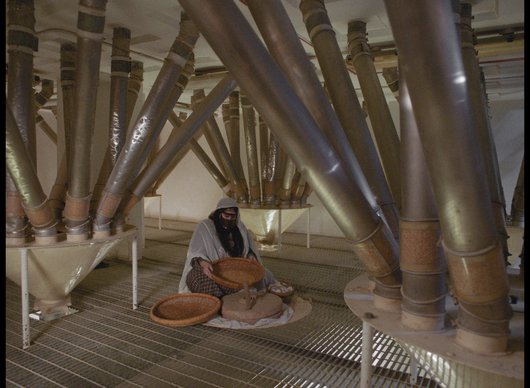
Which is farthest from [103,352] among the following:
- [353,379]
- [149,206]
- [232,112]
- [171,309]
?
[149,206]

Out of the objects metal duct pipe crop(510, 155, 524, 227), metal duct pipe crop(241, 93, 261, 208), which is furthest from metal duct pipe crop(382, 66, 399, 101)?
metal duct pipe crop(241, 93, 261, 208)

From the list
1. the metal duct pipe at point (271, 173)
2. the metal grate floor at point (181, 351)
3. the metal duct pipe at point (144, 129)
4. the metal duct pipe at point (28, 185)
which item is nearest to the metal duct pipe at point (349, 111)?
the metal grate floor at point (181, 351)

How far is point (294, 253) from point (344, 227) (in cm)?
426

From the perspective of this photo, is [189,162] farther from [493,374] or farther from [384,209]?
[493,374]

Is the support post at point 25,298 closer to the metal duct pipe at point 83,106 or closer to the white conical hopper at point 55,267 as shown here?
the white conical hopper at point 55,267

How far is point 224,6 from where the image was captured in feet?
4.15

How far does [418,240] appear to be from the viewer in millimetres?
1355

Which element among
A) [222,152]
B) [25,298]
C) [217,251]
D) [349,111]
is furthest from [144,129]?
[222,152]

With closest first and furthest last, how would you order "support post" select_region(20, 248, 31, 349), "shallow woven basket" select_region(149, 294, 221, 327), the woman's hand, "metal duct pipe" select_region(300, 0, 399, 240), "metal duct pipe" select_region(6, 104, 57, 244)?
"metal duct pipe" select_region(300, 0, 399, 240)
"metal duct pipe" select_region(6, 104, 57, 244)
"support post" select_region(20, 248, 31, 349)
"shallow woven basket" select_region(149, 294, 221, 327)
the woman's hand

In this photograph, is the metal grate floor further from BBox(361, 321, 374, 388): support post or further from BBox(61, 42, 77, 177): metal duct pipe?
BBox(61, 42, 77, 177): metal duct pipe

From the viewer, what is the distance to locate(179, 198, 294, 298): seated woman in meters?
3.34

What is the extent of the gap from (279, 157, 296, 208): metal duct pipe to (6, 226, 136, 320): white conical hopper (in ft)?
8.21

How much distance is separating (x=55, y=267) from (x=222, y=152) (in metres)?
2.92

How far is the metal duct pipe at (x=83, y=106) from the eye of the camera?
8.68ft
